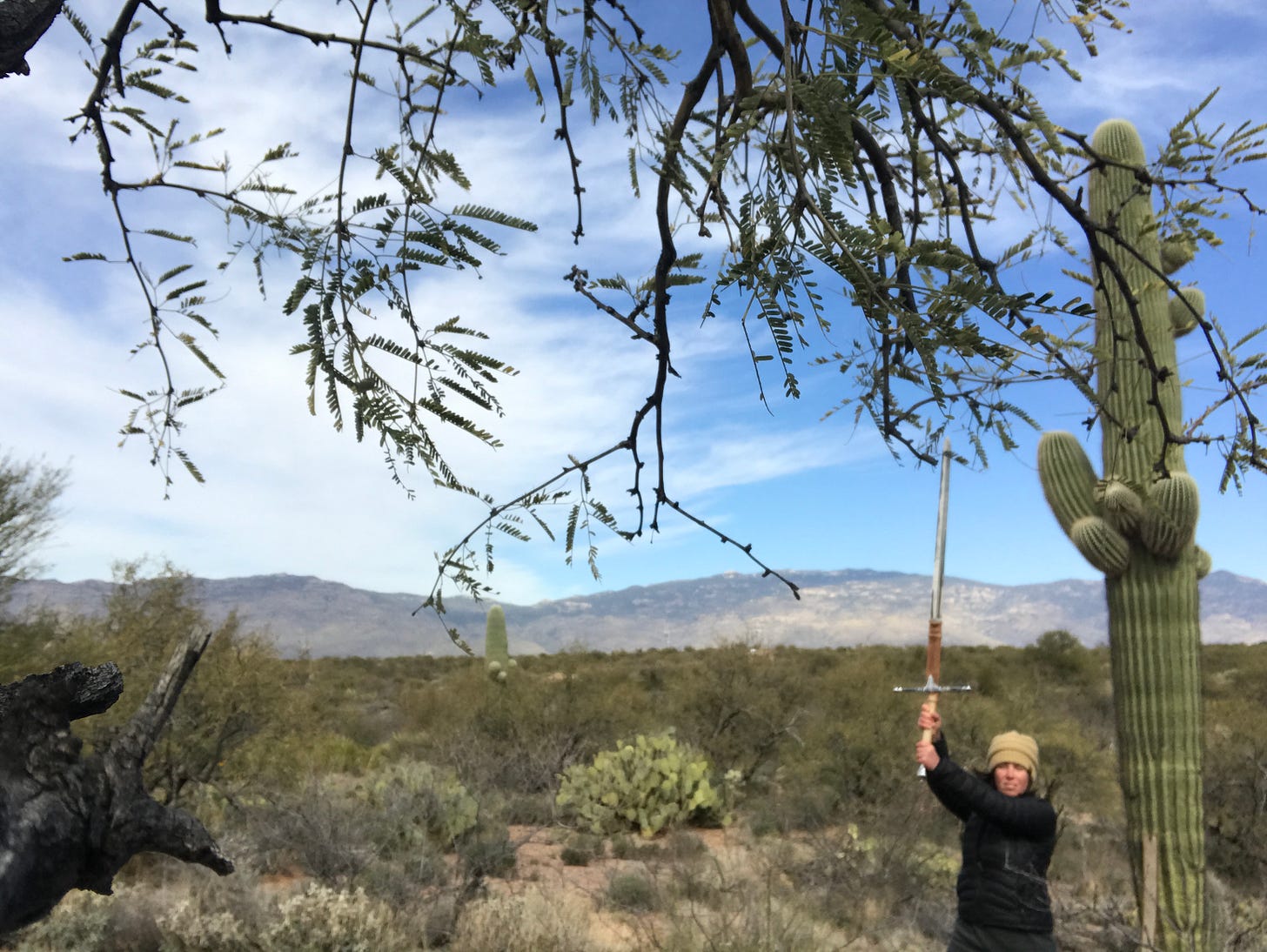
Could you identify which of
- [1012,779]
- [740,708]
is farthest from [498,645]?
[1012,779]

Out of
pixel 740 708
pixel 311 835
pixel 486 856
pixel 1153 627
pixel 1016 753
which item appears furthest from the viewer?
pixel 740 708

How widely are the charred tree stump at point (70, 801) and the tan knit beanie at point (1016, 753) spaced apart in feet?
14.4

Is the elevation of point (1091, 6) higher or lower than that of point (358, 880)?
higher

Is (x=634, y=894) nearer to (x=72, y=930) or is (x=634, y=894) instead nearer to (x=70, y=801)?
(x=72, y=930)

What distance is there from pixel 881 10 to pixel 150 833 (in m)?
1.55

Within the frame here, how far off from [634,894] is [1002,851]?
3.71 metres

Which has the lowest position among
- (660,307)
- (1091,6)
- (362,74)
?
(660,307)

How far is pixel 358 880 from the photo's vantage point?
7309 mm

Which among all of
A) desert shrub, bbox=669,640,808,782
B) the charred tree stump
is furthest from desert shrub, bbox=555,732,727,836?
the charred tree stump

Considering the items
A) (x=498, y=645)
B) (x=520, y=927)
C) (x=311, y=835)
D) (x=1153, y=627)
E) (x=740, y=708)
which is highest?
(x=1153, y=627)

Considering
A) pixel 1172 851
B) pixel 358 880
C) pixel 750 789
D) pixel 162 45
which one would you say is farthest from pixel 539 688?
pixel 162 45

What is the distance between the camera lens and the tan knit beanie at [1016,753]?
15.9 ft

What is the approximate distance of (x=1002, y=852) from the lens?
4.71 m

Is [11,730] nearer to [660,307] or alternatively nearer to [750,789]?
[660,307]
